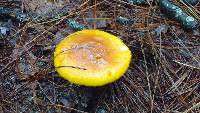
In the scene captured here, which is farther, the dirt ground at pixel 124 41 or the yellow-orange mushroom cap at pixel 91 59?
the dirt ground at pixel 124 41

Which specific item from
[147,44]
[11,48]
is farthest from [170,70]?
[11,48]

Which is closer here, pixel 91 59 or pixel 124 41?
pixel 91 59

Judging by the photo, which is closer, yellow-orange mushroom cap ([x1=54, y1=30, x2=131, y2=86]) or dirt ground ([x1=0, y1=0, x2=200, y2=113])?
yellow-orange mushroom cap ([x1=54, y1=30, x2=131, y2=86])

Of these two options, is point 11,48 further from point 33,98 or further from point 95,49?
point 95,49
